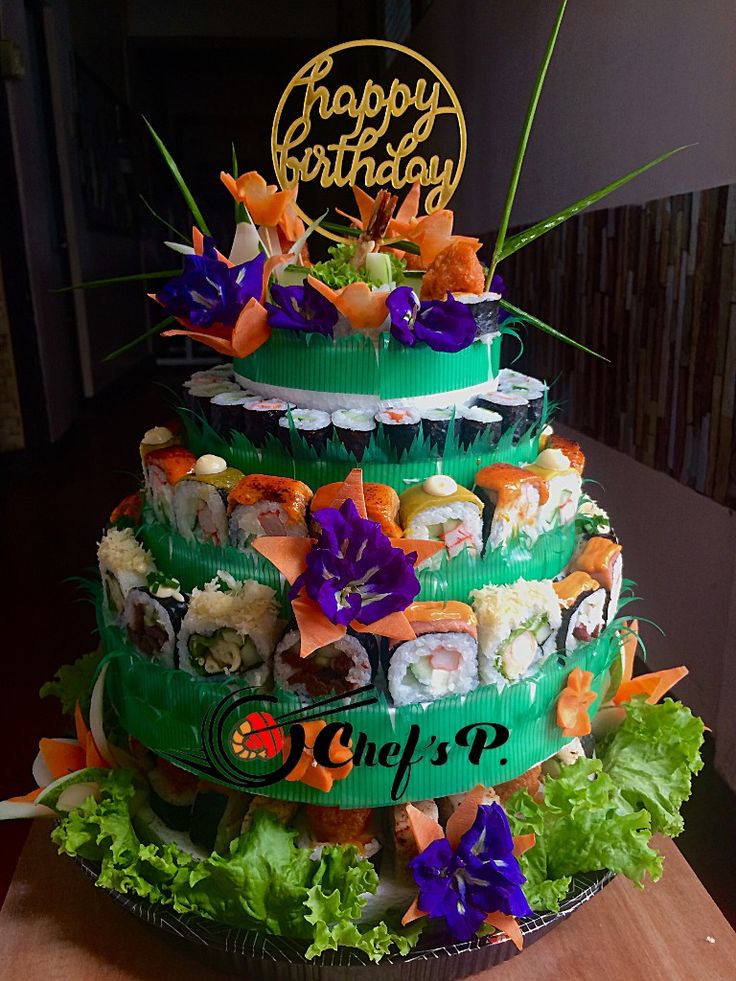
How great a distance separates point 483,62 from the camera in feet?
11.3

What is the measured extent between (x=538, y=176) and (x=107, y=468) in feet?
10.9

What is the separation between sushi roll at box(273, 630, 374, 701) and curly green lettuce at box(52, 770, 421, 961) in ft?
0.78

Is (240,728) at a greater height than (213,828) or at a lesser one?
greater

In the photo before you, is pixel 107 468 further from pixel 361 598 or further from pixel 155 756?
pixel 361 598

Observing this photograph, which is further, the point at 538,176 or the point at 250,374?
the point at 538,176

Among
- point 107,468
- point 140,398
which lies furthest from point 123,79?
point 107,468

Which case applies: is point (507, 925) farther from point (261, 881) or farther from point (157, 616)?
point (157, 616)

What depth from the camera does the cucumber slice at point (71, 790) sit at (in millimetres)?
1260

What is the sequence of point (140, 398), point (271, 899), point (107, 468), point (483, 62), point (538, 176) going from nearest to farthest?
point (271, 899) → point (538, 176) → point (483, 62) → point (107, 468) → point (140, 398)

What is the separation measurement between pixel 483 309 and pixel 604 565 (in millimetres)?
437

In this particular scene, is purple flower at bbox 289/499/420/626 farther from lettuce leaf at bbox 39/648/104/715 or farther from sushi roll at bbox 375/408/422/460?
lettuce leaf at bbox 39/648/104/715

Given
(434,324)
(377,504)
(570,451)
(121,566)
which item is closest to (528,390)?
(570,451)

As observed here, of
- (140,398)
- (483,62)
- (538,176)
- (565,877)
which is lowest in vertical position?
(140,398)

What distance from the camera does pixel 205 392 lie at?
1.27 meters
